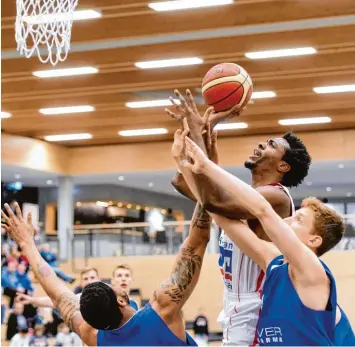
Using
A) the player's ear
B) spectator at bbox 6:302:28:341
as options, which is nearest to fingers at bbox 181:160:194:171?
the player's ear

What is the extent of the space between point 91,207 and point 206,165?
26331mm

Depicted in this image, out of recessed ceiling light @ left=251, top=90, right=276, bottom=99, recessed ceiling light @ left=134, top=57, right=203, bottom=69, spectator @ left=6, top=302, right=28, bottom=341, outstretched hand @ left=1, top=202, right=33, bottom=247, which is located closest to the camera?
outstretched hand @ left=1, top=202, right=33, bottom=247

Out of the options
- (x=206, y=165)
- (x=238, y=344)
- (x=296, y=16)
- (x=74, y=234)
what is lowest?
(x=238, y=344)

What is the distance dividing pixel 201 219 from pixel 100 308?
0.64 meters

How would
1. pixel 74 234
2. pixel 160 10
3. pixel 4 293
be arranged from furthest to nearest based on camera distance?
pixel 74 234 → pixel 4 293 → pixel 160 10

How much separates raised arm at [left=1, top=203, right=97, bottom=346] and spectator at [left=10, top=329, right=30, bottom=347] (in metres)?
9.92

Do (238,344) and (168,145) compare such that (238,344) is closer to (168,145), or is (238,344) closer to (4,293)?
(4,293)

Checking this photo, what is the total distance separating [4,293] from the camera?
54.0ft

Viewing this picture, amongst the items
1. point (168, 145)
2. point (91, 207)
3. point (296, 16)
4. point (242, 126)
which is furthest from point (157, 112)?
point (91, 207)

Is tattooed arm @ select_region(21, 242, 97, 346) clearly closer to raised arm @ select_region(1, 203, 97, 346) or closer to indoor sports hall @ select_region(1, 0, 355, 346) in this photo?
raised arm @ select_region(1, 203, 97, 346)

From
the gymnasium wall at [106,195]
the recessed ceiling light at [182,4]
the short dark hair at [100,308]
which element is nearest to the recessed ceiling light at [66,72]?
the recessed ceiling light at [182,4]

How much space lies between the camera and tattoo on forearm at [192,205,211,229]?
12.8 feet

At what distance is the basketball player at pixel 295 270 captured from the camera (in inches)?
128

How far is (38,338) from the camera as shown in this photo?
14.4 m
